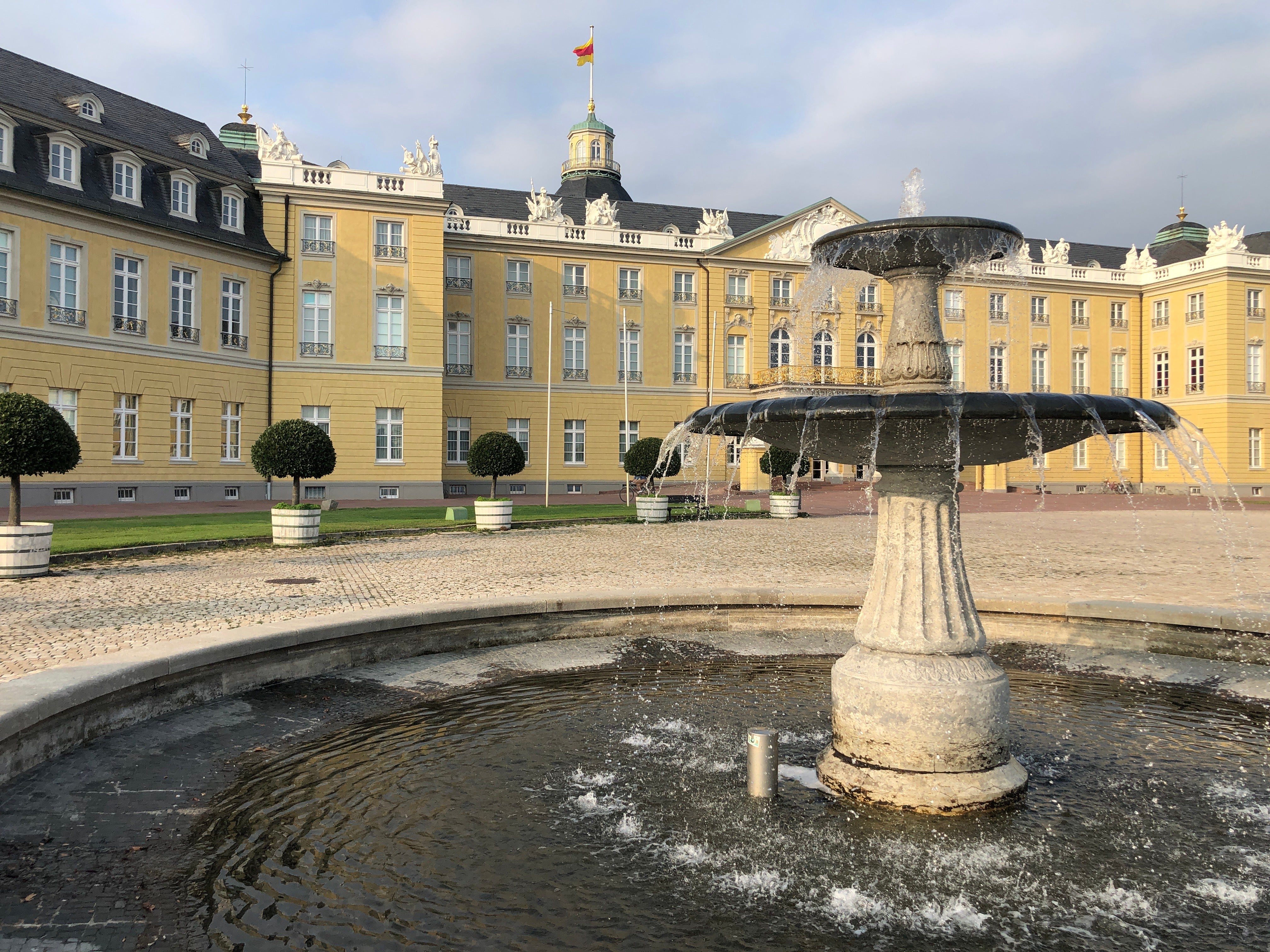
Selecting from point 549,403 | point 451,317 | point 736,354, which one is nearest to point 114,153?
point 451,317

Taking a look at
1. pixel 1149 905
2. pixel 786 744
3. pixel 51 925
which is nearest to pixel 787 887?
→ pixel 1149 905

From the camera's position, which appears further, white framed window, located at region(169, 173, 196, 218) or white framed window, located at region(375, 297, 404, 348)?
white framed window, located at region(375, 297, 404, 348)

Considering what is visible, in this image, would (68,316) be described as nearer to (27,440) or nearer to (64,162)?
(64,162)

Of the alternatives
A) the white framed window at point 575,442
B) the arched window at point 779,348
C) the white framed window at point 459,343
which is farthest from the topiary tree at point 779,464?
the white framed window at point 459,343

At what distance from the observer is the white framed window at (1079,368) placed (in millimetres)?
51906

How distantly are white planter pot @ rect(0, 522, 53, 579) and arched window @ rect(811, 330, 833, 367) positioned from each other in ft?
131

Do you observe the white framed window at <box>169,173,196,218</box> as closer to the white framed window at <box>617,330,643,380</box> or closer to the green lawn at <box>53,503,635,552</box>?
the green lawn at <box>53,503,635,552</box>

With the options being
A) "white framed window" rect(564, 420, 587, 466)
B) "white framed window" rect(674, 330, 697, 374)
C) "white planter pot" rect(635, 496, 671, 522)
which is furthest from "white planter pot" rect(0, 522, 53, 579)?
"white framed window" rect(674, 330, 697, 374)

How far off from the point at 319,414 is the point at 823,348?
87.2 feet

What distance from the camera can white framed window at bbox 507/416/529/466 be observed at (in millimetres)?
42375

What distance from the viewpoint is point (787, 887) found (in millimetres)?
3752

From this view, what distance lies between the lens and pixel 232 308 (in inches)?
1323

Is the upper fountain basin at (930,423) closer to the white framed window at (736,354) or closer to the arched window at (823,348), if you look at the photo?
the white framed window at (736,354)

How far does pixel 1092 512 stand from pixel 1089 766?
31.5 metres
